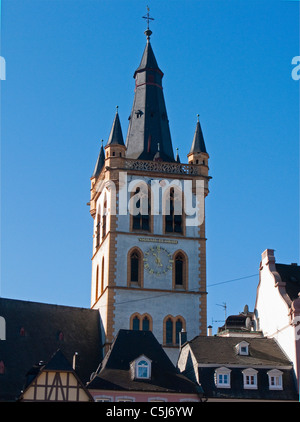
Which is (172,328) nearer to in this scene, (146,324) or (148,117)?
Result: (146,324)

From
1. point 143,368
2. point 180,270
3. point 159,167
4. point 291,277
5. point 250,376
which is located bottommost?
point 250,376

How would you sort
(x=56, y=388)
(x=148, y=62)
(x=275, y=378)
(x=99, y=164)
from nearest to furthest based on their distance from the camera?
(x=56, y=388), (x=275, y=378), (x=148, y=62), (x=99, y=164)

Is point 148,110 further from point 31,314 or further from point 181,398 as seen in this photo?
point 181,398

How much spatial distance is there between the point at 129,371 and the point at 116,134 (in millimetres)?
22329

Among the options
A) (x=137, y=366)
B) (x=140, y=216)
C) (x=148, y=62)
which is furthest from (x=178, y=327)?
(x=148, y=62)

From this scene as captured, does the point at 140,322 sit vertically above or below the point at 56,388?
above

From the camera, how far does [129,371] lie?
→ 169 feet

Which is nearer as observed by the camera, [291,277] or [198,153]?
[291,277]

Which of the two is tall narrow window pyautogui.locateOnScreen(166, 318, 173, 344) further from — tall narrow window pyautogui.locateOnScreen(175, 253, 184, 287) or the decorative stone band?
the decorative stone band

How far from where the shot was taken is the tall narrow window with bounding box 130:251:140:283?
6456 cm

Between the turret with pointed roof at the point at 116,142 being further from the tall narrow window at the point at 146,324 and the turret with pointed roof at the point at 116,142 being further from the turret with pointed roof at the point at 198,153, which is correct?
the tall narrow window at the point at 146,324

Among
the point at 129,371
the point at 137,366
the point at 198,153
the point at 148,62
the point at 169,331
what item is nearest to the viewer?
the point at 137,366

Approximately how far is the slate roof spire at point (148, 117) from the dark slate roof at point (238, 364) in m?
18.5
